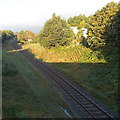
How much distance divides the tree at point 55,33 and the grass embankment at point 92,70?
249cm

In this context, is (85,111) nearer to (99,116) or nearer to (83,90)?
(99,116)

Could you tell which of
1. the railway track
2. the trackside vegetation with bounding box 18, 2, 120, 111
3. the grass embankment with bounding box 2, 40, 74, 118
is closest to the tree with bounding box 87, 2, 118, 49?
the trackside vegetation with bounding box 18, 2, 120, 111

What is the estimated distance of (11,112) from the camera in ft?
36.2

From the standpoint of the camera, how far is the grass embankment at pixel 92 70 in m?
17.3

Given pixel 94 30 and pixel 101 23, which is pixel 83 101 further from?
pixel 101 23

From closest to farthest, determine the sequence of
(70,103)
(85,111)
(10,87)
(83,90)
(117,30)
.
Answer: (85,111) < (70,103) < (10,87) < (83,90) < (117,30)

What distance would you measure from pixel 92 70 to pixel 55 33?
63.2 feet

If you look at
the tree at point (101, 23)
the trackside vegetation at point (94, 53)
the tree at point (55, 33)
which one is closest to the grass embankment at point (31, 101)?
the trackside vegetation at point (94, 53)

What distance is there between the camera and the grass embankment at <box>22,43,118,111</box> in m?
17.3

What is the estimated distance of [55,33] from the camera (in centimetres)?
4084

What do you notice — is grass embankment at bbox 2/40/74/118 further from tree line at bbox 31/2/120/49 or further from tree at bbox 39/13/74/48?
tree at bbox 39/13/74/48

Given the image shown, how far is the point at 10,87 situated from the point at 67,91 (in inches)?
250

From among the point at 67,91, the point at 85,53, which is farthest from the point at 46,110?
the point at 85,53

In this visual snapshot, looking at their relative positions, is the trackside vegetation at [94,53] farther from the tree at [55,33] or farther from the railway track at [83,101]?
the railway track at [83,101]
